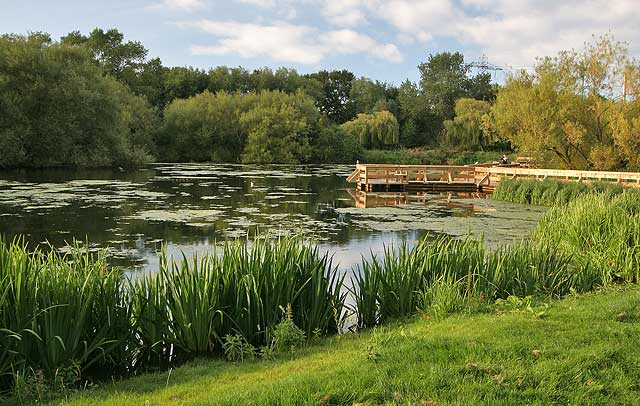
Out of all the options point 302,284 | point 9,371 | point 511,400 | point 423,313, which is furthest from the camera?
point 423,313

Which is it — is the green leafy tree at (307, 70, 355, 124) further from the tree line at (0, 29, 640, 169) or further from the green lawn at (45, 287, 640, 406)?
the green lawn at (45, 287, 640, 406)

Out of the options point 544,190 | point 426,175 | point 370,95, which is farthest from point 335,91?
point 544,190

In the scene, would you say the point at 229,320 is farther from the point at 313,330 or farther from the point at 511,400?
the point at 511,400

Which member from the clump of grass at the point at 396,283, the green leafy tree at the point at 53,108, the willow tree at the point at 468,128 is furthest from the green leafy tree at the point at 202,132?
the clump of grass at the point at 396,283

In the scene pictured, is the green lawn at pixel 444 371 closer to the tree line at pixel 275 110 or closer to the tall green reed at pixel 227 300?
the tall green reed at pixel 227 300

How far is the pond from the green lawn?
423 centimetres

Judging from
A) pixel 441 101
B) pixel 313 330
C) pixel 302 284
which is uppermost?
pixel 441 101

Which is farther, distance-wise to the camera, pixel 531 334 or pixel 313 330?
pixel 313 330

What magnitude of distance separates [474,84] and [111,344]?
96.9 meters

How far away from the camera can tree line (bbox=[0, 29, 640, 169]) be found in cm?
3112

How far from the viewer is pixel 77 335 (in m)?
5.59

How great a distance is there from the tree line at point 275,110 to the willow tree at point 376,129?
0.15m

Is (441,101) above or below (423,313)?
above

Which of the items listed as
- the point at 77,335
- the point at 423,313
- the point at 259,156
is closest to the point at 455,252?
the point at 423,313
